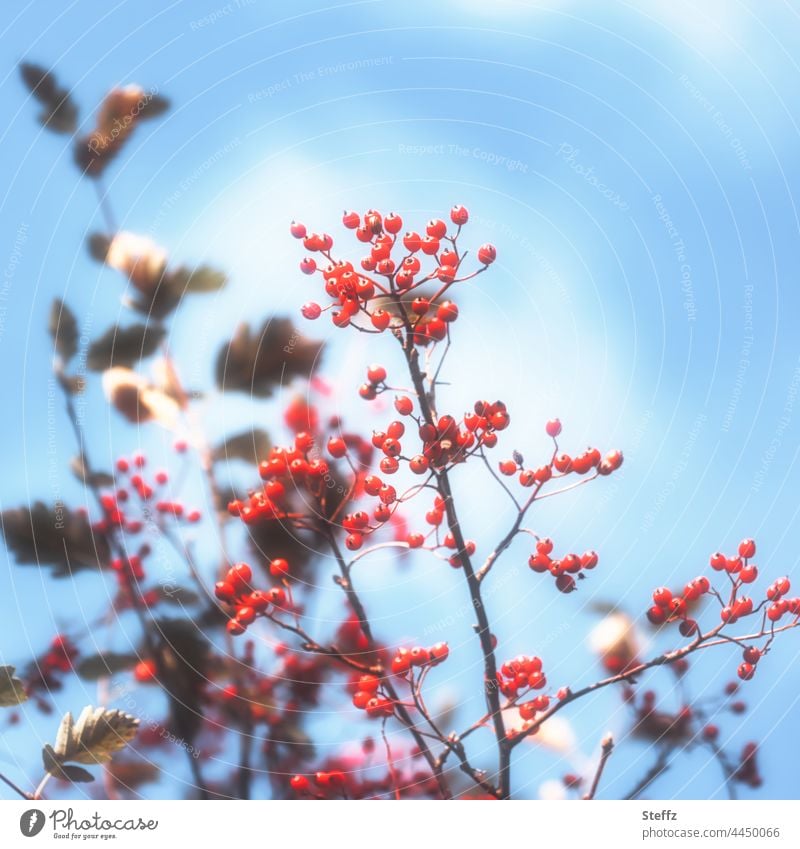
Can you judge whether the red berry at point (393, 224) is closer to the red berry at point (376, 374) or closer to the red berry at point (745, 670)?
the red berry at point (376, 374)

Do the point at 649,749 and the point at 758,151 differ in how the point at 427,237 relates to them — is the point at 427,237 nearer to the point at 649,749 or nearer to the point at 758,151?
the point at 758,151

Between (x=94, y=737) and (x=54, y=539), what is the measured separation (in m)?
0.21

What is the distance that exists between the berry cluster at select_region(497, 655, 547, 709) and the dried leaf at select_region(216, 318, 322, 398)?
0.38m

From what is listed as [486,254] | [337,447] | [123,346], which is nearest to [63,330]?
[123,346]

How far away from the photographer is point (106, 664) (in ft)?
2.80

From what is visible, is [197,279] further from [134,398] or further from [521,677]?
[521,677]

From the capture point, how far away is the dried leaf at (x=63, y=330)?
0.89 m

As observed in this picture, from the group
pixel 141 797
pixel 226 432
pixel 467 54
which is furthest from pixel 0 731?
pixel 467 54

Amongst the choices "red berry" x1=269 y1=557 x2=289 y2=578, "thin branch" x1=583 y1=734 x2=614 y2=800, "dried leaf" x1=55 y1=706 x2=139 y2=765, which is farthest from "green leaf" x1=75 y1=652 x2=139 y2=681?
"thin branch" x1=583 y1=734 x2=614 y2=800

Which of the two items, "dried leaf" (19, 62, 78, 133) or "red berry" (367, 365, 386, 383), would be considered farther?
"dried leaf" (19, 62, 78, 133)

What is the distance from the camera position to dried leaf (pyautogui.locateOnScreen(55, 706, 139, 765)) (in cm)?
80

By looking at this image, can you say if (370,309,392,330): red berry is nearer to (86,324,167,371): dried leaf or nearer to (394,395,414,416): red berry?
(394,395,414,416): red berry

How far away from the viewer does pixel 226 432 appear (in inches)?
35.0

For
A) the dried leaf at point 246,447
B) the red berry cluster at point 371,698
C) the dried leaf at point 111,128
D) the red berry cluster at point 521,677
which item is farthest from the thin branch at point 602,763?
the dried leaf at point 111,128
